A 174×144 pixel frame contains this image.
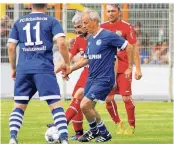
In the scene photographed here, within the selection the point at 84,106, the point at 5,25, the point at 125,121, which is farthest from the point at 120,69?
the point at 5,25

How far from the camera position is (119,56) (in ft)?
51.1

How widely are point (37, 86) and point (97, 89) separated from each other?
1.41m

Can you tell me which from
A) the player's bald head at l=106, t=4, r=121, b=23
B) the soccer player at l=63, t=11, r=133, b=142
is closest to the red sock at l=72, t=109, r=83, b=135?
the soccer player at l=63, t=11, r=133, b=142

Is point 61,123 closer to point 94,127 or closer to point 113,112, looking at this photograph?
point 94,127

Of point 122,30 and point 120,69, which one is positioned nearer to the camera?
point 122,30

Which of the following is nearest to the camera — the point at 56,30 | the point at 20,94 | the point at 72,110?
the point at 56,30

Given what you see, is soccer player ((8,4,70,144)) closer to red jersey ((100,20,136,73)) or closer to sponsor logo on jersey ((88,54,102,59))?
sponsor logo on jersey ((88,54,102,59))

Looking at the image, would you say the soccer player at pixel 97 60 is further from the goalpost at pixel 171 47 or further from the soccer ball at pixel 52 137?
the goalpost at pixel 171 47

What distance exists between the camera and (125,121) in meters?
17.4

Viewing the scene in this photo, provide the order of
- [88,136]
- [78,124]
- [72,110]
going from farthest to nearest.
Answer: [78,124]
[72,110]
[88,136]

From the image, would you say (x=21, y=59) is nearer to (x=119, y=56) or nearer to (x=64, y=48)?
(x=64, y=48)

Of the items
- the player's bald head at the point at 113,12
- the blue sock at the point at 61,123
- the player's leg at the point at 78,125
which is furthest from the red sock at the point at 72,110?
the player's bald head at the point at 113,12

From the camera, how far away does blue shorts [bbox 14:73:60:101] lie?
37.5ft

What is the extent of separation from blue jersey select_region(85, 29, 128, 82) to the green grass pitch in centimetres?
108
